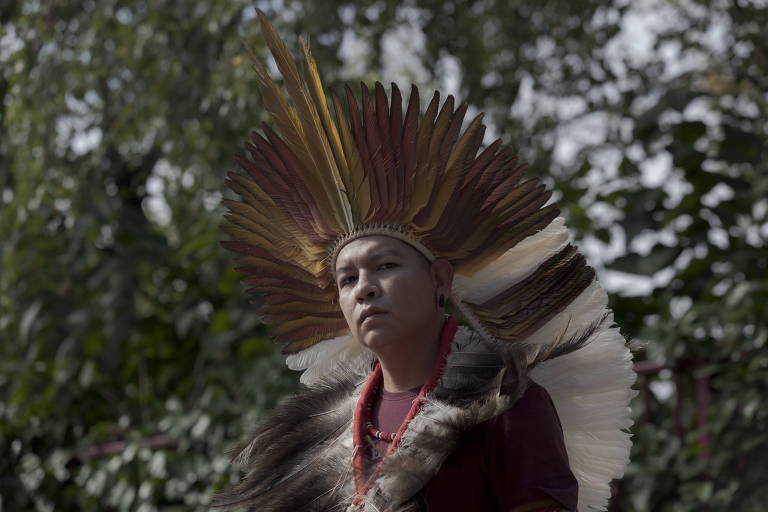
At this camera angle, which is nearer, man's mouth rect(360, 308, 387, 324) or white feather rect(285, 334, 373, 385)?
man's mouth rect(360, 308, 387, 324)

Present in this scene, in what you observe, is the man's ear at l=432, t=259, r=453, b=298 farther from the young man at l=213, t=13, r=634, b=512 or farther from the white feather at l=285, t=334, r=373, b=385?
the white feather at l=285, t=334, r=373, b=385

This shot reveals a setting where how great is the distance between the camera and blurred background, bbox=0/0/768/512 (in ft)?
11.3

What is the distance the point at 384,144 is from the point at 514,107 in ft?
10.9

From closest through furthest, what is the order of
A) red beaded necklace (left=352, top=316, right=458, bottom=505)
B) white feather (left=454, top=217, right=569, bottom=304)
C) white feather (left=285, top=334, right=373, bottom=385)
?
red beaded necklace (left=352, top=316, right=458, bottom=505) → white feather (left=454, top=217, right=569, bottom=304) → white feather (left=285, top=334, right=373, bottom=385)

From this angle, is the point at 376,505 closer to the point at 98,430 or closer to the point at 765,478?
the point at 765,478

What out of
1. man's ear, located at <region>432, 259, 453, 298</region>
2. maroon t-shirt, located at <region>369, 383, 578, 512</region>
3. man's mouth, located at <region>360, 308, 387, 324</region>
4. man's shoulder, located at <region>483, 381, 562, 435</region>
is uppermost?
man's ear, located at <region>432, 259, 453, 298</region>

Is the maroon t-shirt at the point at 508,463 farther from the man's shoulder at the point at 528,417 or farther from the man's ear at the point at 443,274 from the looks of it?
the man's ear at the point at 443,274

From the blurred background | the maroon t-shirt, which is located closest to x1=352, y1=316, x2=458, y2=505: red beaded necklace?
the maroon t-shirt

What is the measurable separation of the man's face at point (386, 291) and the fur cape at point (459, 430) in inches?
4.3

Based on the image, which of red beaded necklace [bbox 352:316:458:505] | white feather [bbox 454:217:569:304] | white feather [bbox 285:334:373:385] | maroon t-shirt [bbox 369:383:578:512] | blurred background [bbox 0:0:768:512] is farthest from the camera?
blurred background [bbox 0:0:768:512]

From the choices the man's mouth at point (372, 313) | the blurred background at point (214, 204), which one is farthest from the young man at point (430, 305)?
the blurred background at point (214, 204)

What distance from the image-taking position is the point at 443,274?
5.65ft

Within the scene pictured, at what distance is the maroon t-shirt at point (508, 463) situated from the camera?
151cm

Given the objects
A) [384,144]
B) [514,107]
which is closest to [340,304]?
[384,144]
